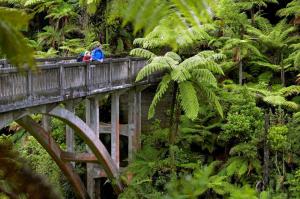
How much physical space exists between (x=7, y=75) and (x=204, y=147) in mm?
6043

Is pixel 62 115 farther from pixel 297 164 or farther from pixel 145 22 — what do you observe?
pixel 145 22

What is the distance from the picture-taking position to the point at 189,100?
1008 cm

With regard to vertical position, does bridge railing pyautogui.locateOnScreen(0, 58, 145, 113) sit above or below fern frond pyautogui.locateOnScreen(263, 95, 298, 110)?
above

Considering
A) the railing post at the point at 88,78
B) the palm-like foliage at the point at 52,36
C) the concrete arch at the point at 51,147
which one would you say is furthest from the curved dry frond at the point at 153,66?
the palm-like foliage at the point at 52,36

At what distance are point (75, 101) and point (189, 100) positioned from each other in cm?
268

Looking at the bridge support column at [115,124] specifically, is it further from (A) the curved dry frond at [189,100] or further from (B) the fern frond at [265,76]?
(B) the fern frond at [265,76]

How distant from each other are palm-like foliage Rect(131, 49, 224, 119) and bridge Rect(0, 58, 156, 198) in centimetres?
60

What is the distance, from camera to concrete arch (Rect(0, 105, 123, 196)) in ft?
23.3

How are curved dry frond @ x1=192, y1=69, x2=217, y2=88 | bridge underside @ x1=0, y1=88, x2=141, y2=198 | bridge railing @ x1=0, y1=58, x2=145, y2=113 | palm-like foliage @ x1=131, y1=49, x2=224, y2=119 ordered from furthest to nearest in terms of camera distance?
curved dry frond @ x1=192, y1=69, x2=217, y2=88, palm-like foliage @ x1=131, y1=49, x2=224, y2=119, bridge underside @ x1=0, y1=88, x2=141, y2=198, bridge railing @ x1=0, y1=58, x2=145, y2=113

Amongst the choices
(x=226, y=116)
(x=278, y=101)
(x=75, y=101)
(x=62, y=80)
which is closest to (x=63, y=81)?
(x=62, y=80)

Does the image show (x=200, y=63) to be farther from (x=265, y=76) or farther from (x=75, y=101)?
(x=265, y=76)

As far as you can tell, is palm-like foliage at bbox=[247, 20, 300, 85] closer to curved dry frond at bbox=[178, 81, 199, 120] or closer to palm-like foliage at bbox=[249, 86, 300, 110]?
palm-like foliage at bbox=[249, 86, 300, 110]

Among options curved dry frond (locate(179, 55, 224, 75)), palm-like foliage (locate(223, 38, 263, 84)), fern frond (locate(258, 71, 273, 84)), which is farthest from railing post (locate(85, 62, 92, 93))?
fern frond (locate(258, 71, 273, 84))

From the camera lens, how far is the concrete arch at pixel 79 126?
280 inches
